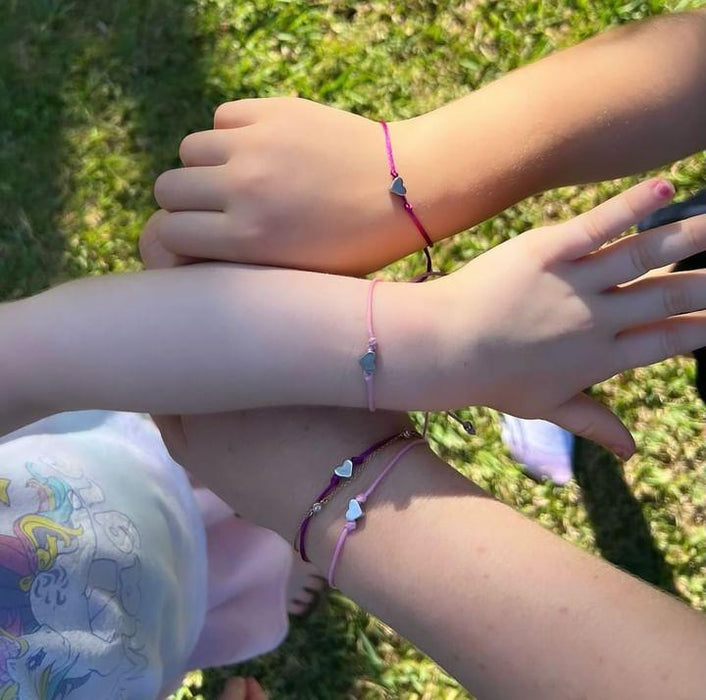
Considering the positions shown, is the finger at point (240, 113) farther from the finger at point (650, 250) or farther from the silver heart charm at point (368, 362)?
the finger at point (650, 250)

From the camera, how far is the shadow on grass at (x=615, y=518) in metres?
1.79

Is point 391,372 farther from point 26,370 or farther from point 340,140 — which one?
point 26,370

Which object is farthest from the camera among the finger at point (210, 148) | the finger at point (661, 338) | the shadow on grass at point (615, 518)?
the shadow on grass at point (615, 518)

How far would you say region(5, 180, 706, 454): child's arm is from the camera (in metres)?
0.92

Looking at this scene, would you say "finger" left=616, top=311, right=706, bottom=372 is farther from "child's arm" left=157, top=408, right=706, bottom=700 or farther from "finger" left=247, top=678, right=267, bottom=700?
"finger" left=247, top=678, right=267, bottom=700

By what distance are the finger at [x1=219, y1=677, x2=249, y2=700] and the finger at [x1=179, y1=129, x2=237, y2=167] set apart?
3.71 ft

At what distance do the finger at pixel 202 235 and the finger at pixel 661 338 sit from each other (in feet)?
1.63

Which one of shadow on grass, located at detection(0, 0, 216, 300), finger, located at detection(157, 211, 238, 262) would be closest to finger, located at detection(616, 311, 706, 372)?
finger, located at detection(157, 211, 238, 262)

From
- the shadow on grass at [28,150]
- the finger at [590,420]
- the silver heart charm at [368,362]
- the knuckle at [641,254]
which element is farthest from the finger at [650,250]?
the shadow on grass at [28,150]

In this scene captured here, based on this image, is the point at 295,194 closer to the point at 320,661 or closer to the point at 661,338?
the point at 661,338

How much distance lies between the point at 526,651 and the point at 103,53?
6.24 feet

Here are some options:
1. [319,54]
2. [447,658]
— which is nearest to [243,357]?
[447,658]

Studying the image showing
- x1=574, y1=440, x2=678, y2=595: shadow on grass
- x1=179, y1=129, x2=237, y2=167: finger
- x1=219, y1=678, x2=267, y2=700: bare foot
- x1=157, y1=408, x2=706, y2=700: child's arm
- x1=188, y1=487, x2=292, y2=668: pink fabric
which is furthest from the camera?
x1=574, y1=440, x2=678, y2=595: shadow on grass

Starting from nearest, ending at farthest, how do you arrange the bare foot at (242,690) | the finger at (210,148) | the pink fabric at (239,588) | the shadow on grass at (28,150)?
the finger at (210,148), the pink fabric at (239,588), the bare foot at (242,690), the shadow on grass at (28,150)
